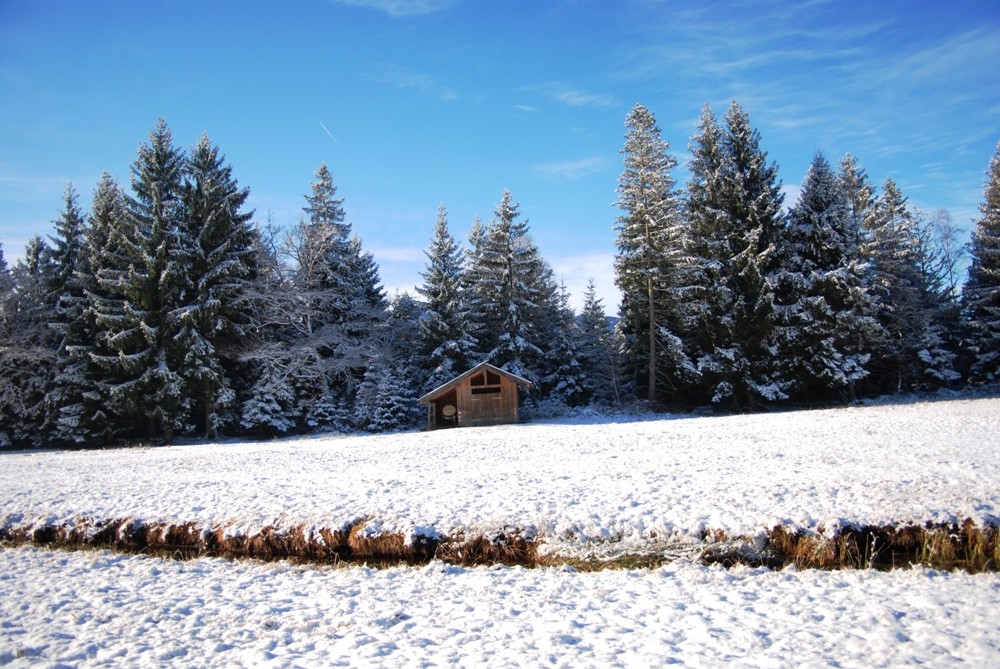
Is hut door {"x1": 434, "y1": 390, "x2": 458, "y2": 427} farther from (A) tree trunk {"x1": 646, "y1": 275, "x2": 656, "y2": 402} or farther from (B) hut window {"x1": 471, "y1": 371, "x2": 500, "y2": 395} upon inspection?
(A) tree trunk {"x1": 646, "y1": 275, "x2": 656, "y2": 402}

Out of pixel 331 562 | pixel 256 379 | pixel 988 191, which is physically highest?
pixel 988 191

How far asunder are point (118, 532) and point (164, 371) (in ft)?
63.8

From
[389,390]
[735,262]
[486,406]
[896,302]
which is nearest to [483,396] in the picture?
[486,406]

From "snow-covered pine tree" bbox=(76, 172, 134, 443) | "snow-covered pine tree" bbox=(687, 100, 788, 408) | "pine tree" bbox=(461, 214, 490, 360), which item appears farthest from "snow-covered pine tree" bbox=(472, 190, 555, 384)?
"snow-covered pine tree" bbox=(76, 172, 134, 443)

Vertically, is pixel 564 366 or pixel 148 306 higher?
pixel 148 306

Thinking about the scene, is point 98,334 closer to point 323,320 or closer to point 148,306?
point 148,306

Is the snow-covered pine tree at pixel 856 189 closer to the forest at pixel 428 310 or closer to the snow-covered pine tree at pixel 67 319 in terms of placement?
the forest at pixel 428 310

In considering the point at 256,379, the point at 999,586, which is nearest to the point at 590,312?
the point at 256,379

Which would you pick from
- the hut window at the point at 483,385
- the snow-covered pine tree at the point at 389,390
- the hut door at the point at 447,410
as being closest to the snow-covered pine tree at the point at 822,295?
the hut window at the point at 483,385

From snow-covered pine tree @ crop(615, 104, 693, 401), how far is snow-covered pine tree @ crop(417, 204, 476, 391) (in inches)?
400

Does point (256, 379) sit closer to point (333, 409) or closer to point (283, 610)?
point (333, 409)

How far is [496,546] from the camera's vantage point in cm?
920

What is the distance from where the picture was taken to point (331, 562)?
9461 millimetres

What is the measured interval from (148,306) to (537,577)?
93.9 feet
